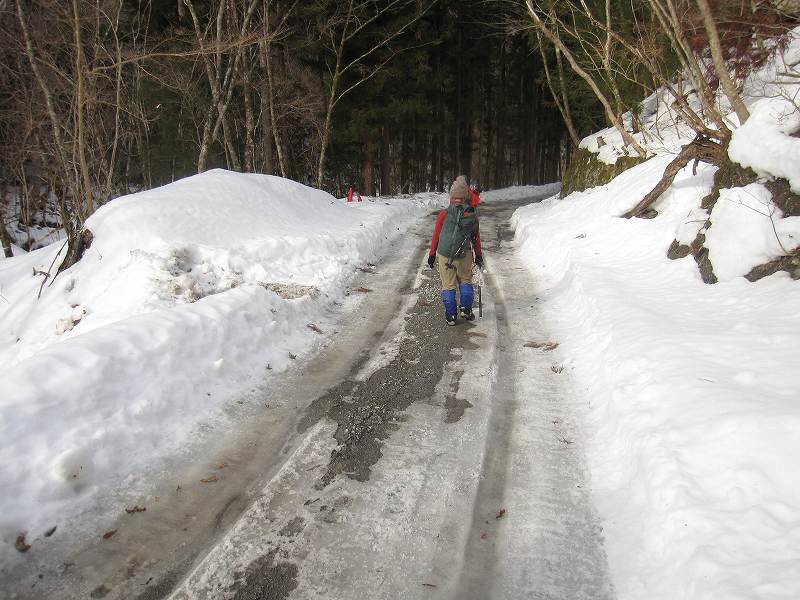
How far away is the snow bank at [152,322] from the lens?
11.1 feet

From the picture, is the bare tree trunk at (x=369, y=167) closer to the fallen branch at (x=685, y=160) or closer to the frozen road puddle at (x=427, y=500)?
the fallen branch at (x=685, y=160)

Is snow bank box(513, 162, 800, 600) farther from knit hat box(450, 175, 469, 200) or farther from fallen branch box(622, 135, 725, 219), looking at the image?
fallen branch box(622, 135, 725, 219)

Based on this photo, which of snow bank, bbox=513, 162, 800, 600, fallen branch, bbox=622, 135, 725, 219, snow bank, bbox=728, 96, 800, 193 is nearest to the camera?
snow bank, bbox=513, 162, 800, 600

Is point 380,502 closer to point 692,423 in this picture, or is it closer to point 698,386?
point 692,423

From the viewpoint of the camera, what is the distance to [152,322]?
5043 mm

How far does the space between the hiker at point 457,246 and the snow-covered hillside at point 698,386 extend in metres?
1.47

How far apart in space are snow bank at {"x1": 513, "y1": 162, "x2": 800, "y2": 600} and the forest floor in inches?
10.4

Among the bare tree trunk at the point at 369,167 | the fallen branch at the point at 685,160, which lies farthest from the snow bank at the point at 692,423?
the bare tree trunk at the point at 369,167

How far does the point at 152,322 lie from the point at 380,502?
Result: 325cm

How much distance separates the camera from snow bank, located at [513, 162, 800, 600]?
2.56 meters

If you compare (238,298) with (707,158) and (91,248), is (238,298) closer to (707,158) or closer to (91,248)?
(91,248)

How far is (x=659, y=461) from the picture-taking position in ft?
10.9

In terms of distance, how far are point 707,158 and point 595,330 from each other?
5.29m

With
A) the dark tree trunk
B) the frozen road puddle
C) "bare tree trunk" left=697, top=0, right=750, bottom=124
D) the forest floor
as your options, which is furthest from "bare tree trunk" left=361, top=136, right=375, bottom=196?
the frozen road puddle
